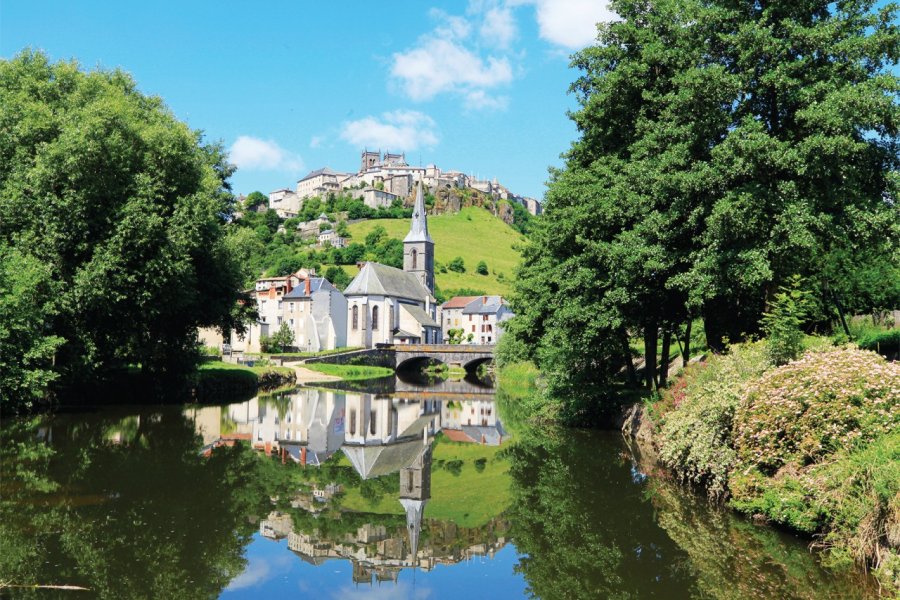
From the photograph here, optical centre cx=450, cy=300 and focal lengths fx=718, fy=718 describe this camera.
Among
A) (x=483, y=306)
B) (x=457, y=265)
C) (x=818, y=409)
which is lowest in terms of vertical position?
Answer: (x=818, y=409)

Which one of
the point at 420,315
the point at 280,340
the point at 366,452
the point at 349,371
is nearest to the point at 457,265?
the point at 420,315

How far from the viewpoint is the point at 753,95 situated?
1814cm

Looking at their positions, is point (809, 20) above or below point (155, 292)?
above

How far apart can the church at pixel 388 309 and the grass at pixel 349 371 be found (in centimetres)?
1253

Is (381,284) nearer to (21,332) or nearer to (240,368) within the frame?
(240,368)

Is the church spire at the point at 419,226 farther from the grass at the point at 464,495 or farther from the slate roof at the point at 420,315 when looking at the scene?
the grass at the point at 464,495

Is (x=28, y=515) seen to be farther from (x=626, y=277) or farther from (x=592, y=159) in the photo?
(x=592, y=159)

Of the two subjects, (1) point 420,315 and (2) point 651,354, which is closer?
(2) point 651,354

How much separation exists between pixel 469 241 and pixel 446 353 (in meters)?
93.0

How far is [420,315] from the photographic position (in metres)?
98.1

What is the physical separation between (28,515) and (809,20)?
2031cm

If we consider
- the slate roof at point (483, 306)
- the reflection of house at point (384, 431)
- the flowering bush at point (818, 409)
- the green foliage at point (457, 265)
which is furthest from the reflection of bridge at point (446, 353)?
the green foliage at point (457, 265)

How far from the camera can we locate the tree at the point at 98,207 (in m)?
26.1

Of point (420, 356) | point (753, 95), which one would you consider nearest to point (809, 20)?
point (753, 95)
